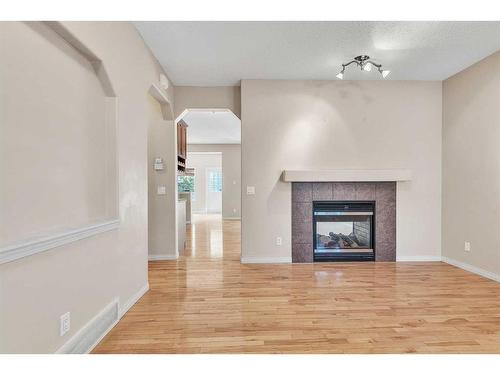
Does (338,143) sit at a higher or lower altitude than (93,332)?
Result: higher

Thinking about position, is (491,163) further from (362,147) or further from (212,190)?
(212,190)

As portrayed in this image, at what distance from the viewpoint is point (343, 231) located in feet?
14.4

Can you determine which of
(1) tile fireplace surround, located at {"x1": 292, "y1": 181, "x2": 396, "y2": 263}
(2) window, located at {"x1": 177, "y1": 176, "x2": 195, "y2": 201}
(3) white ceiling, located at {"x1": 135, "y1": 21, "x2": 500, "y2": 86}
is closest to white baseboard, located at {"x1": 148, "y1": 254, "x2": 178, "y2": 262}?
(1) tile fireplace surround, located at {"x1": 292, "y1": 181, "x2": 396, "y2": 263}

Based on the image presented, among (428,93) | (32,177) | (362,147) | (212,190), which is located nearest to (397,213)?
(362,147)

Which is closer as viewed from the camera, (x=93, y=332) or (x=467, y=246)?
(x=93, y=332)

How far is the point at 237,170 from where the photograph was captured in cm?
998

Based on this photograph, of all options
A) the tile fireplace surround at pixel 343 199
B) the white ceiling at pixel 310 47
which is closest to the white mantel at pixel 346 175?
the tile fireplace surround at pixel 343 199

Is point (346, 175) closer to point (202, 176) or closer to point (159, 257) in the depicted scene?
point (159, 257)

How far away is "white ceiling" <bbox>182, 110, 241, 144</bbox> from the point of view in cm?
626

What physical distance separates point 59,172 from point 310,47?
287 centimetres

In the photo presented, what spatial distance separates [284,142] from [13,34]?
10.9ft

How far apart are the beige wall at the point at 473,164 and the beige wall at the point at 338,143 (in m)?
0.19

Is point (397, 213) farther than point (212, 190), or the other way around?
point (212, 190)

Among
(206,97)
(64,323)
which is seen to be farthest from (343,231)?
(64,323)
